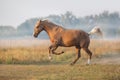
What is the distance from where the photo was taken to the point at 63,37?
5301mm

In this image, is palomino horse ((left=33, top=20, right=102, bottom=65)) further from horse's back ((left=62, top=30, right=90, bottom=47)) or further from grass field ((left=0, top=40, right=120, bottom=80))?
grass field ((left=0, top=40, right=120, bottom=80))

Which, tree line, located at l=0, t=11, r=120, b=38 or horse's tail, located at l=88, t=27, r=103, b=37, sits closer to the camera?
horse's tail, located at l=88, t=27, r=103, b=37

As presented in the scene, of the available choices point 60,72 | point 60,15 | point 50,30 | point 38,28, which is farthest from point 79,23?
point 60,72

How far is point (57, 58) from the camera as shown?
5645 mm

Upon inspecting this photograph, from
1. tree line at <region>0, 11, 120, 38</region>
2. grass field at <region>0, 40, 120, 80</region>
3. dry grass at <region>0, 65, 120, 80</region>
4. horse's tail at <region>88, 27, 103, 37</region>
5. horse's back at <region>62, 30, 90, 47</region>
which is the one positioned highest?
tree line at <region>0, 11, 120, 38</region>

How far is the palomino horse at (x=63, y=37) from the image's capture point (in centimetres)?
523

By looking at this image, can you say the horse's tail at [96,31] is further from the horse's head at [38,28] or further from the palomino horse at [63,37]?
the horse's head at [38,28]

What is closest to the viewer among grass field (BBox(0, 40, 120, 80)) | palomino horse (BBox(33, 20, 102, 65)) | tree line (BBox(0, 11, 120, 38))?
grass field (BBox(0, 40, 120, 80))

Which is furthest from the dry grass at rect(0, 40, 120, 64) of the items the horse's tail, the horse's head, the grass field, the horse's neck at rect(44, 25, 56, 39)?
the horse's head

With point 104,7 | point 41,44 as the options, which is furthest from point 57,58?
point 104,7

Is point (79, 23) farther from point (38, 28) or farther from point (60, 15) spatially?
point (38, 28)

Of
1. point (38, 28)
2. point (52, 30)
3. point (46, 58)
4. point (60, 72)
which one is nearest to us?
point (60, 72)

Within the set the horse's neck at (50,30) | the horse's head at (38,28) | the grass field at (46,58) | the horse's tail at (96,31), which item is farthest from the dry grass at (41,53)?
the horse's head at (38,28)

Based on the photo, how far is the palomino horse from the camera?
17.2 ft
